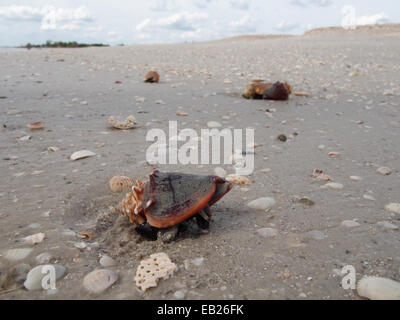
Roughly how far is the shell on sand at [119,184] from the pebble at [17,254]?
91cm

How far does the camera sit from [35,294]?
159 centimetres

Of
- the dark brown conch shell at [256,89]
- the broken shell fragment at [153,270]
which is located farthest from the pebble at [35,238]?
the dark brown conch shell at [256,89]

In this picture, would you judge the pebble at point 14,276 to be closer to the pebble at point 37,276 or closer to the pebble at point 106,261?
the pebble at point 37,276

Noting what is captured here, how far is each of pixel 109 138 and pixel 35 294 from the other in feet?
8.50

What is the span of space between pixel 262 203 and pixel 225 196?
1.00ft

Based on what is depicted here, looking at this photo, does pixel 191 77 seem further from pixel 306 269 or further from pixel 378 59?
pixel 306 269

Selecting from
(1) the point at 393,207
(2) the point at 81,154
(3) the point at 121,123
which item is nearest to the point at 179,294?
(1) the point at 393,207

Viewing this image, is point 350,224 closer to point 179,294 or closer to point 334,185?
point 334,185

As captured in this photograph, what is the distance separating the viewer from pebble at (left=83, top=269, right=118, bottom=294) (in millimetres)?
1627

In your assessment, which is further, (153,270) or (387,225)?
(387,225)

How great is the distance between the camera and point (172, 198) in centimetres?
204

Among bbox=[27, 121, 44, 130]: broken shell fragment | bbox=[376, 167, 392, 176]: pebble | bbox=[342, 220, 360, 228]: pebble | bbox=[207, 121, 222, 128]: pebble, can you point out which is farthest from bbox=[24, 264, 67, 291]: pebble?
bbox=[207, 121, 222, 128]: pebble
